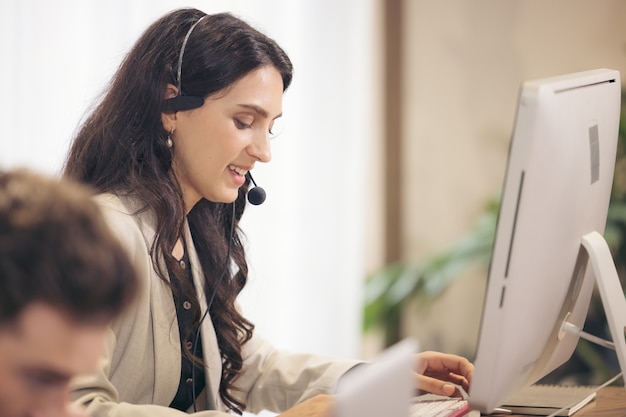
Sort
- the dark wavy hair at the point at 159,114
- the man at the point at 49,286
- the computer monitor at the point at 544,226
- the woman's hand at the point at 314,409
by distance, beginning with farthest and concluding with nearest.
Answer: the dark wavy hair at the point at 159,114 < the woman's hand at the point at 314,409 < the computer monitor at the point at 544,226 < the man at the point at 49,286

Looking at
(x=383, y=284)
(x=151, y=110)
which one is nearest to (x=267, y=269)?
(x=383, y=284)

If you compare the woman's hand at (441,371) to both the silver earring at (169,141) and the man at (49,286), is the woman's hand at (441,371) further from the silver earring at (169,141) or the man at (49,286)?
the man at (49,286)

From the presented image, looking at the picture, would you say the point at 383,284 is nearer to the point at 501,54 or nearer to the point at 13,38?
the point at 501,54

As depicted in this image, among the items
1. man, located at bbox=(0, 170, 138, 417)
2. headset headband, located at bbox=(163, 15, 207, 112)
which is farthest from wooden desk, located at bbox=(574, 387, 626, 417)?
man, located at bbox=(0, 170, 138, 417)

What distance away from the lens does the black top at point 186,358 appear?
1717 millimetres

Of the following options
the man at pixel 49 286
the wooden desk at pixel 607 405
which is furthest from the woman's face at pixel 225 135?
the man at pixel 49 286

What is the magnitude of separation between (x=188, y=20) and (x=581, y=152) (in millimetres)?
789

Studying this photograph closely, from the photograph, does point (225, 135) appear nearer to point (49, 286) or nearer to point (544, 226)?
point (544, 226)

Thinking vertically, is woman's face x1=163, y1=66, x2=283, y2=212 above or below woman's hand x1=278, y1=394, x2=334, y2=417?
above

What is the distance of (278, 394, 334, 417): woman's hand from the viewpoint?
1391 mm

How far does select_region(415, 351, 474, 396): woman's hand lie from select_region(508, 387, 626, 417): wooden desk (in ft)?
0.39

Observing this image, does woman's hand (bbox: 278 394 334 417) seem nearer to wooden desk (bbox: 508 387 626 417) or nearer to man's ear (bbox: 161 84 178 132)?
wooden desk (bbox: 508 387 626 417)

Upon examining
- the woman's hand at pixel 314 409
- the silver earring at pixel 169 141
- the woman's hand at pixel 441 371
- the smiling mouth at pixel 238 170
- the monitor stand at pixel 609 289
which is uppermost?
the silver earring at pixel 169 141

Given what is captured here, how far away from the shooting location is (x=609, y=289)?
4.76 ft
